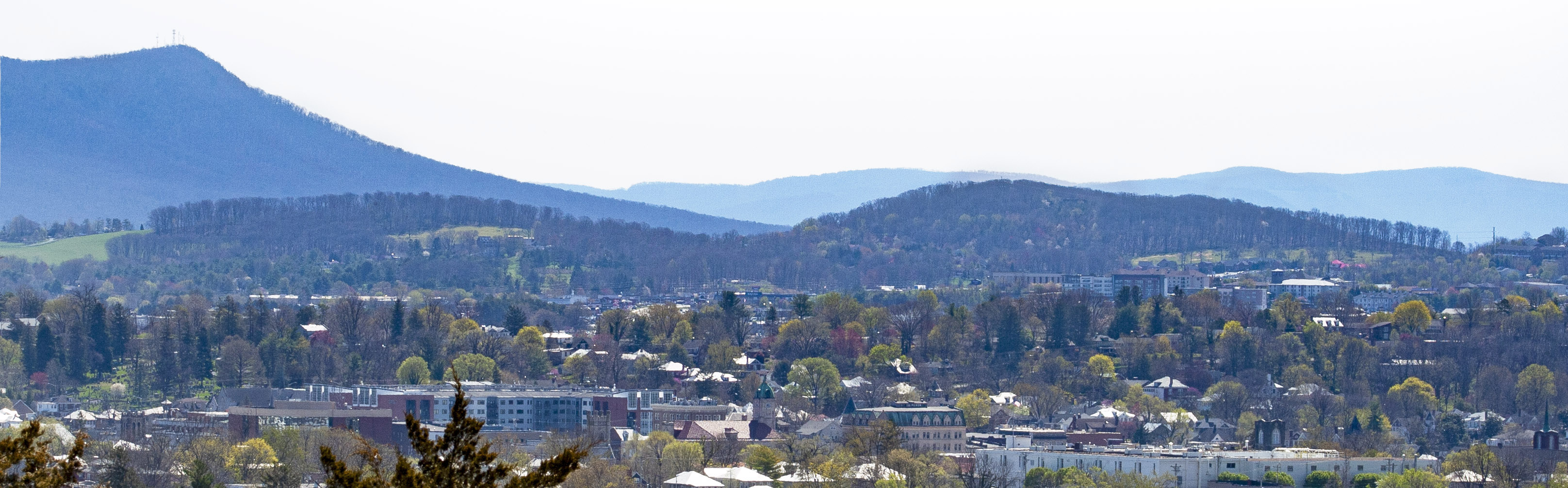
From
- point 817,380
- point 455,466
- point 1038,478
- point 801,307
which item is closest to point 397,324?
point 801,307

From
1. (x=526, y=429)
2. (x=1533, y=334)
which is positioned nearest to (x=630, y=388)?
(x=526, y=429)

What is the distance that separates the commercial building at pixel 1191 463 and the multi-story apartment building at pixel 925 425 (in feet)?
30.4

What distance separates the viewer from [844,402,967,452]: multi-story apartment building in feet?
305

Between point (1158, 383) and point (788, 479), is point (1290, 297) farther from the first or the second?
point (788, 479)

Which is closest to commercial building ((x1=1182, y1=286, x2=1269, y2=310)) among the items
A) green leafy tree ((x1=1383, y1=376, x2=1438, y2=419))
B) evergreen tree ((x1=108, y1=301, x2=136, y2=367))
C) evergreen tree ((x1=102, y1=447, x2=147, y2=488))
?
green leafy tree ((x1=1383, y1=376, x2=1438, y2=419))

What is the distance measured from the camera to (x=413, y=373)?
→ 11719cm

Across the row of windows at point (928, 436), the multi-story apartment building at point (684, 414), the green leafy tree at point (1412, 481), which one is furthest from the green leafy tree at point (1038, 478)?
the multi-story apartment building at point (684, 414)

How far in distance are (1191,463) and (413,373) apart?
53.3m

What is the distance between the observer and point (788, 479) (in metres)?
72.3

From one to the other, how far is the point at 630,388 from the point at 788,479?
147ft

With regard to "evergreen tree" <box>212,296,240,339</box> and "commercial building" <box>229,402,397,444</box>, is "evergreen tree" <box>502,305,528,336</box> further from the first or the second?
"commercial building" <box>229,402,397,444</box>

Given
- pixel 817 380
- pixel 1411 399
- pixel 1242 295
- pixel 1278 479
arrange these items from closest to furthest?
pixel 1278 479 → pixel 1411 399 → pixel 817 380 → pixel 1242 295

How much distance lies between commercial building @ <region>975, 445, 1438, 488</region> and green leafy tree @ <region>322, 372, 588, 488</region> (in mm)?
51950

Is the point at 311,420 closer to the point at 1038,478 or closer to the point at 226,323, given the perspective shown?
the point at 1038,478
